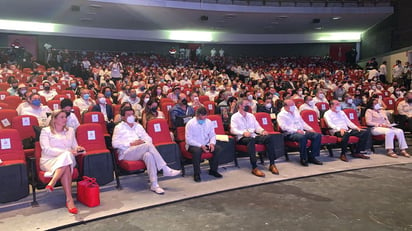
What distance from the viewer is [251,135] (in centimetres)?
541

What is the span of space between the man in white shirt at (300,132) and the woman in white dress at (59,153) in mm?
3319

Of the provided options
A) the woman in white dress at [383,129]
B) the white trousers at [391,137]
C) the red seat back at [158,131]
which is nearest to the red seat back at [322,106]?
the woman in white dress at [383,129]

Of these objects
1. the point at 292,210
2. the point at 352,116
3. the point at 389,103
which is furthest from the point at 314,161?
the point at 389,103

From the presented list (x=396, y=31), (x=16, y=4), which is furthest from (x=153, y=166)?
(x=396, y=31)

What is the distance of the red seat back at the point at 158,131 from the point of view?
16.5 ft

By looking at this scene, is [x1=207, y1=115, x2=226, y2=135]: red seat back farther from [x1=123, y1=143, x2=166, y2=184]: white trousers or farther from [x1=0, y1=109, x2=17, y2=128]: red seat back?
[x1=0, y1=109, x2=17, y2=128]: red seat back

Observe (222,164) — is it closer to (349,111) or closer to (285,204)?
(285,204)

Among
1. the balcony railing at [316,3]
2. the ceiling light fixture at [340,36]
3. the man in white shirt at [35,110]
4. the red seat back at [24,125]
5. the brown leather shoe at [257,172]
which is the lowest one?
the brown leather shoe at [257,172]

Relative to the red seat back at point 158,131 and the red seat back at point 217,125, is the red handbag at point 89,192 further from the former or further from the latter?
the red seat back at point 217,125

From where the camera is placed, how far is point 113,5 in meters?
13.2

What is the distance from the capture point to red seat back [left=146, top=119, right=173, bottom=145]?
16.5 feet

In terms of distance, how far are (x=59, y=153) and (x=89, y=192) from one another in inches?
22.9

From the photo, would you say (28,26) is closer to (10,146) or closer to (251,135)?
(10,146)

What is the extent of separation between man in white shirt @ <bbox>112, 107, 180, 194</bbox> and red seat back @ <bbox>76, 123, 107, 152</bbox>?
189 millimetres
